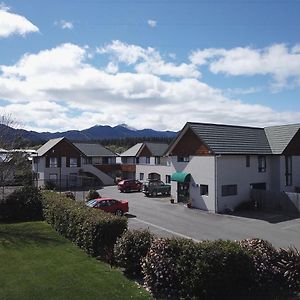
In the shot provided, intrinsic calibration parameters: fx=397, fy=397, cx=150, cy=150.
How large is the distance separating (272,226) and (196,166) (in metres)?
10.4

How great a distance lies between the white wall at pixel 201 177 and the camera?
→ 3441cm

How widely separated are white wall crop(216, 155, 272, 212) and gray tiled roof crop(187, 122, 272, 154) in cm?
73

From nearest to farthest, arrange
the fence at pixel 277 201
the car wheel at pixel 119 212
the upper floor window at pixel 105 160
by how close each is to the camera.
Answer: the car wheel at pixel 119 212, the fence at pixel 277 201, the upper floor window at pixel 105 160

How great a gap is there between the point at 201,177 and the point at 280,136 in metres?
10.4

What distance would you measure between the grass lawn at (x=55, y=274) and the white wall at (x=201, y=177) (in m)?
17.3

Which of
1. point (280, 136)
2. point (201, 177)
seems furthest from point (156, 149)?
point (201, 177)

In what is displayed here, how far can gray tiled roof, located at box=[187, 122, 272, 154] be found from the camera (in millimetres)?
35562

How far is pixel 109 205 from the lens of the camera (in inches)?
1202

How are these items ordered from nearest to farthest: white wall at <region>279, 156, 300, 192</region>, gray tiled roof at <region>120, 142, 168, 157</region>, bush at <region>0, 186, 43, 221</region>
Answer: bush at <region>0, 186, 43, 221</region> < white wall at <region>279, 156, 300, 192</region> < gray tiled roof at <region>120, 142, 168, 157</region>

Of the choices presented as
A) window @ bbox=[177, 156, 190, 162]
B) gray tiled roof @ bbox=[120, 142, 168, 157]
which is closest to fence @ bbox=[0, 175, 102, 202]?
gray tiled roof @ bbox=[120, 142, 168, 157]

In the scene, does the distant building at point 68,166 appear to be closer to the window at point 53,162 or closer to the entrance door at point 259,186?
the window at point 53,162

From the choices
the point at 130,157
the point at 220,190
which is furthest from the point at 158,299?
the point at 130,157

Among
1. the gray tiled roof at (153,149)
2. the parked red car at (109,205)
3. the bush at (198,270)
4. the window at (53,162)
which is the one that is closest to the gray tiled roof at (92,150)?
the gray tiled roof at (153,149)

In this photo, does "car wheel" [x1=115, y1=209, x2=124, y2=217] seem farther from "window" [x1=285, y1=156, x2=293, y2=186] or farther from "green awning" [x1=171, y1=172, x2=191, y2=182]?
"window" [x1=285, y1=156, x2=293, y2=186]
